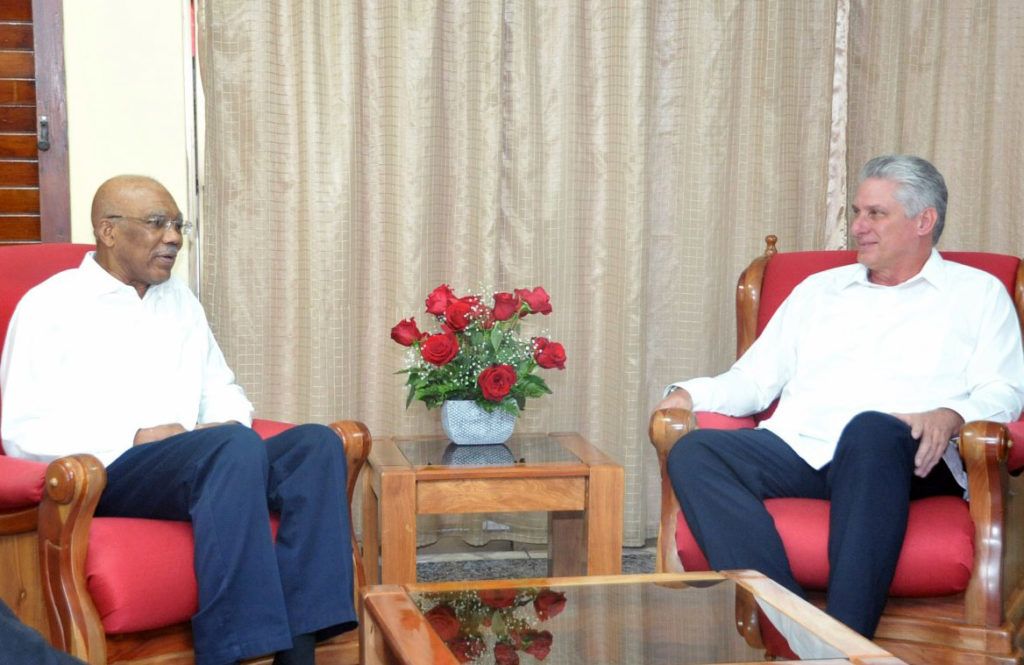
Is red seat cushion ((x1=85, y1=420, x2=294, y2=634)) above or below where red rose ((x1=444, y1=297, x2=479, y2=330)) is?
below

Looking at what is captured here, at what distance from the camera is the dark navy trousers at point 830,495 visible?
2.28 meters

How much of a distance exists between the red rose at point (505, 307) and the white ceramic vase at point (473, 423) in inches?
9.1

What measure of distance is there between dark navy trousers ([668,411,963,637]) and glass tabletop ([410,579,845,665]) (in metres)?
0.31

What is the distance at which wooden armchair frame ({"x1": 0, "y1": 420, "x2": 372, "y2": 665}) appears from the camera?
2.12 meters

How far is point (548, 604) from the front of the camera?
198 centimetres

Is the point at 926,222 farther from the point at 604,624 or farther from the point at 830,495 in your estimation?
the point at 604,624

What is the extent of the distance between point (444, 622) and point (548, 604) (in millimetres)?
198

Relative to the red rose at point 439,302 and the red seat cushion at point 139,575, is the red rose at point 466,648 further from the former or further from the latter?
the red rose at point 439,302

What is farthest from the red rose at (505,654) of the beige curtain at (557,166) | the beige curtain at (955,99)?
the beige curtain at (955,99)

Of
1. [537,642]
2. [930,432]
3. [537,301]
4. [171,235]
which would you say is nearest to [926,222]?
[930,432]

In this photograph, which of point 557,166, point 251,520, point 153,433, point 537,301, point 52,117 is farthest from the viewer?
point 557,166

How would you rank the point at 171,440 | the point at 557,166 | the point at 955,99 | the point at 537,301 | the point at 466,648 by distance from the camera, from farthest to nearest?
the point at 955,99
the point at 557,166
the point at 537,301
the point at 171,440
the point at 466,648

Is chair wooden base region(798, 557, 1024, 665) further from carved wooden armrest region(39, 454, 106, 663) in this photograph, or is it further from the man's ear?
carved wooden armrest region(39, 454, 106, 663)

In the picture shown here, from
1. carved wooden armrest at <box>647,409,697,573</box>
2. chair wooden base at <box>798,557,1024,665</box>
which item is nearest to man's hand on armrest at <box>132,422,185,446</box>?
carved wooden armrest at <box>647,409,697,573</box>
